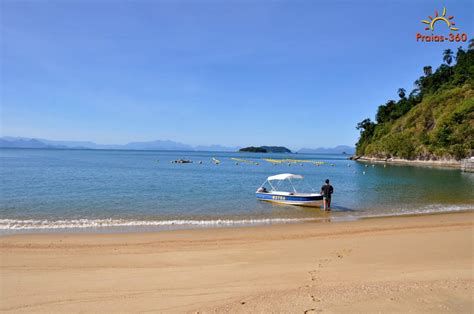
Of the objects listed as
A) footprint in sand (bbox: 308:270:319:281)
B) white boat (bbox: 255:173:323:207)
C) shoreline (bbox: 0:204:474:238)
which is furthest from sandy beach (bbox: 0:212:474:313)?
white boat (bbox: 255:173:323:207)

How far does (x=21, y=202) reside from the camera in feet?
74.0

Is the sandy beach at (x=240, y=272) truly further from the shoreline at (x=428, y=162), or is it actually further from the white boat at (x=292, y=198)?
the shoreline at (x=428, y=162)

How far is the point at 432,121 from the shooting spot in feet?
339

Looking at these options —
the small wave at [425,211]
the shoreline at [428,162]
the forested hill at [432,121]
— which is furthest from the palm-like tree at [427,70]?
the small wave at [425,211]

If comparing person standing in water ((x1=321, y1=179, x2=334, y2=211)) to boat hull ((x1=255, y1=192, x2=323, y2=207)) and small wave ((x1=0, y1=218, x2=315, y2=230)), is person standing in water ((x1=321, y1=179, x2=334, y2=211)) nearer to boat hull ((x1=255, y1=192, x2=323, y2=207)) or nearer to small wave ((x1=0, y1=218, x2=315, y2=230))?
boat hull ((x1=255, y1=192, x2=323, y2=207))

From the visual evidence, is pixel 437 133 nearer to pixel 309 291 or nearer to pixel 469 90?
pixel 469 90

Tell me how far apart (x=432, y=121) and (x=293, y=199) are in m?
102

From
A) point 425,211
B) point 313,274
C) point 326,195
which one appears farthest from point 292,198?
point 313,274

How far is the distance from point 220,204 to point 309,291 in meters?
16.7

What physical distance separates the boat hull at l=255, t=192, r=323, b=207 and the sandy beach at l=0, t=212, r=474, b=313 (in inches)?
335

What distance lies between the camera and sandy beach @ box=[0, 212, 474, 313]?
6.49m

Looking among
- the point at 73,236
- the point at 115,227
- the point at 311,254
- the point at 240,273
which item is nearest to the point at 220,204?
the point at 115,227

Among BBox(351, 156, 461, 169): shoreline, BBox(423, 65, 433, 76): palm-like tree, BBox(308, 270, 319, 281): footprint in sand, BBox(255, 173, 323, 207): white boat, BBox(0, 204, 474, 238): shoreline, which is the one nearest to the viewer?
BBox(308, 270, 319, 281): footprint in sand

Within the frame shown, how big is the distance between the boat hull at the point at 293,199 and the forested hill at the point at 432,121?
83145 millimetres
